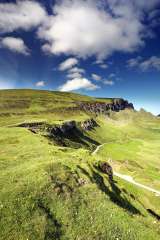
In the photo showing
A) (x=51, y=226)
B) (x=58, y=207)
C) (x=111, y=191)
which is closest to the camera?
(x=51, y=226)

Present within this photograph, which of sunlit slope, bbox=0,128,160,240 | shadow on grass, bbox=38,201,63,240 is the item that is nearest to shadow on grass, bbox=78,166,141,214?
sunlit slope, bbox=0,128,160,240

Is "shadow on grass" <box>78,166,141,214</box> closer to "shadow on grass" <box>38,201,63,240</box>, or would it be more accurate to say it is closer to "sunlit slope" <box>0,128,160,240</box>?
"sunlit slope" <box>0,128,160,240</box>

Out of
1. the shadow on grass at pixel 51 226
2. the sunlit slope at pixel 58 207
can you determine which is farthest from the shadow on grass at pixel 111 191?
the shadow on grass at pixel 51 226

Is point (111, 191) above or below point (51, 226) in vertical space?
below

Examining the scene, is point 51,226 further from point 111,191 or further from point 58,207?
point 111,191

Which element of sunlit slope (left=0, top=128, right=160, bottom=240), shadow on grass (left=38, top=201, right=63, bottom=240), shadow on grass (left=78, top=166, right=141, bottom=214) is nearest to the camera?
shadow on grass (left=38, top=201, right=63, bottom=240)

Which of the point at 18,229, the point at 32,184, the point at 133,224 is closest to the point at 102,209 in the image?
the point at 133,224

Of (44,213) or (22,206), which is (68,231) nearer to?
(44,213)


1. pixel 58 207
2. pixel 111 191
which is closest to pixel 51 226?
pixel 58 207

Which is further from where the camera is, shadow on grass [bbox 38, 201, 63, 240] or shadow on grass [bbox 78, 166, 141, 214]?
shadow on grass [bbox 78, 166, 141, 214]

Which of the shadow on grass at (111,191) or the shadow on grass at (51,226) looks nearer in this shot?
the shadow on grass at (51,226)

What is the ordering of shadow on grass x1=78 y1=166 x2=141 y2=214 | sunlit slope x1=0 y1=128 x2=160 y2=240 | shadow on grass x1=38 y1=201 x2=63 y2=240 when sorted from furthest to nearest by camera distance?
shadow on grass x1=78 y1=166 x2=141 y2=214 → sunlit slope x1=0 y1=128 x2=160 y2=240 → shadow on grass x1=38 y1=201 x2=63 y2=240

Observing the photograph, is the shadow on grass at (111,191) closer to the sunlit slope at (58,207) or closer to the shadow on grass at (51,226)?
the sunlit slope at (58,207)

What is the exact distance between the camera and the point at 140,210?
173 ft
